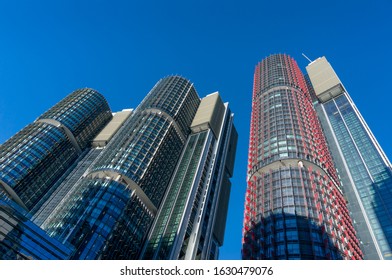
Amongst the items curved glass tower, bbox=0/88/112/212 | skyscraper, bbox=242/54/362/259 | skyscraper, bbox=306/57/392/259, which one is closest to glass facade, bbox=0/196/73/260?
skyscraper, bbox=242/54/362/259

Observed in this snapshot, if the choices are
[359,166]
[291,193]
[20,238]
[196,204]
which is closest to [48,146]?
[196,204]

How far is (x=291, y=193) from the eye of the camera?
296 feet

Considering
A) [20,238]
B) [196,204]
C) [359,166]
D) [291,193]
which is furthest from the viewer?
[196,204]

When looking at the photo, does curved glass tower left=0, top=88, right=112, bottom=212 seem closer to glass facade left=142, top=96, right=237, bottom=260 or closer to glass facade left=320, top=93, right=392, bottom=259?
glass facade left=142, top=96, right=237, bottom=260

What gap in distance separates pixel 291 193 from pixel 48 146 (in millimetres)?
102048

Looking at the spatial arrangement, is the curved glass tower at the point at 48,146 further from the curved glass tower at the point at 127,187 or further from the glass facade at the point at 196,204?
the glass facade at the point at 196,204

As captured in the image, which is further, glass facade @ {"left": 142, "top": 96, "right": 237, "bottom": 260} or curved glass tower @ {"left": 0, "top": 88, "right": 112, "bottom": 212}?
curved glass tower @ {"left": 0, "top": 88, "right": 112, "bottom": 212}

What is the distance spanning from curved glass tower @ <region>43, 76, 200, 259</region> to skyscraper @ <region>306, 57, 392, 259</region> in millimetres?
68752

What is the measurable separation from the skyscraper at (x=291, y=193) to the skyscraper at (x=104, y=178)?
118ft

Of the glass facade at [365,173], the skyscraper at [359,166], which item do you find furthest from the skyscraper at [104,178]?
the glass facade at [365,173]

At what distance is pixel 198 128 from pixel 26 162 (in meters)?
80.4

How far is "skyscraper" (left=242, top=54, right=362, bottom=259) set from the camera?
78.4 meters

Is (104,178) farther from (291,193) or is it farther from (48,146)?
(291,193)

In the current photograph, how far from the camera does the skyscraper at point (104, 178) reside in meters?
86.4
